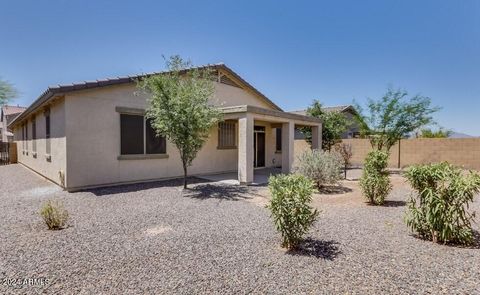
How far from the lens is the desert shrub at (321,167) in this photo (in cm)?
930

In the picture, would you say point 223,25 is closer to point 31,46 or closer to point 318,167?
point 318,167

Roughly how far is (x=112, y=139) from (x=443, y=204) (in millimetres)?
10298

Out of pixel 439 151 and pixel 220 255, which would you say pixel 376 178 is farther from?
pixel 439 151

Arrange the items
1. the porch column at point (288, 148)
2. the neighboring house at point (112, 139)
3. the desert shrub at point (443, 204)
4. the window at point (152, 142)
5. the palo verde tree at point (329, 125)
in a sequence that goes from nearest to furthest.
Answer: the desert shrub at point (443, 204) < the neighboring house at point (112, 139) < the window at point (152, 142) < the porch column at point (288, 148) < the palo verde tree at point (329, 125)

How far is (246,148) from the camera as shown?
10305 mm

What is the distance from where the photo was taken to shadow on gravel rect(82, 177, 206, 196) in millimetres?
9000

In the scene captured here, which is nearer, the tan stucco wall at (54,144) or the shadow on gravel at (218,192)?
the shadow on gravel at (218,192)

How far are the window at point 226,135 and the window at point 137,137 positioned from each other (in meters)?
3.57

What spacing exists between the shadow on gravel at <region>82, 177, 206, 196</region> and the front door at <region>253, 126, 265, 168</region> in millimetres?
5602

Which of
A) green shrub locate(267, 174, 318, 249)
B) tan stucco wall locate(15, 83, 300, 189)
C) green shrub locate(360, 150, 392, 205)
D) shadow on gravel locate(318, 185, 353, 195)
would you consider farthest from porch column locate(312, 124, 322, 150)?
green shrub locate(267, 174, 318, 249)

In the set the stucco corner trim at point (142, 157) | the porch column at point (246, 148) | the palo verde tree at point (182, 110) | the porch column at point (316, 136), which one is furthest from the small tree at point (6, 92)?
the porch column at point (316, 136)

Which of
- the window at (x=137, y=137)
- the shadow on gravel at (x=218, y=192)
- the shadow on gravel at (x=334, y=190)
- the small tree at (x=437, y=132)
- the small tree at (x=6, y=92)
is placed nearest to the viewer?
the shadow on gravel at (x=218, y=192)

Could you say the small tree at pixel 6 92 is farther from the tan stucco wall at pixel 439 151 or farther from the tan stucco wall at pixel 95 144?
the tan stucco wall at pixel 439 151

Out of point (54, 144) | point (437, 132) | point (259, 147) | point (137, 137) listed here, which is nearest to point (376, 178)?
point (137, 137)
